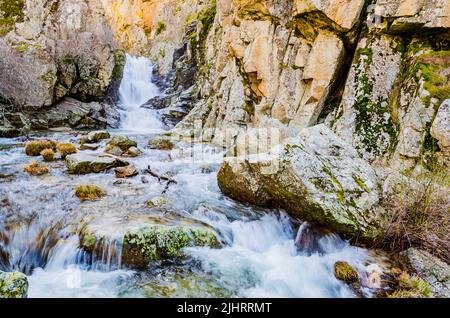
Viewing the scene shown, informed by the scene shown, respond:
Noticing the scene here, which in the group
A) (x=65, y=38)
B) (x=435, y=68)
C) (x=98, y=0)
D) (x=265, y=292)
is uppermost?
(x=98, y=0)

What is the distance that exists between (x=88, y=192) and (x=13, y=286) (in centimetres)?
386

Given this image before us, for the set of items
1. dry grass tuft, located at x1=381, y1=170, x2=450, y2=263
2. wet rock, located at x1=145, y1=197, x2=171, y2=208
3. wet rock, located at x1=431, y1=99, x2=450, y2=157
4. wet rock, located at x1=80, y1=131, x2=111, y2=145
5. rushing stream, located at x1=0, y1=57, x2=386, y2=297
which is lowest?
rushing stream, located at x1=0, y1=57, x2=386, y2=297

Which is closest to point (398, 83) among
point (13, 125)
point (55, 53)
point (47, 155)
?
point (47, 155)

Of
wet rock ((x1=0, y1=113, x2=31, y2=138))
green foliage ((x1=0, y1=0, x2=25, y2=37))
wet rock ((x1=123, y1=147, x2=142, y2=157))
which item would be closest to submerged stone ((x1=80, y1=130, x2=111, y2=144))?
wet rock ((x1=123, y1=147, x2=142, y2=157))

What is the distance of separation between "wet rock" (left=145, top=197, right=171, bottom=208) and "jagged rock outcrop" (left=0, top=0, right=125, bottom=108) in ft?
54.0

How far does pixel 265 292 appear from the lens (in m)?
4.52

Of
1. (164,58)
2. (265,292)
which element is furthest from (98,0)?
(265,292)

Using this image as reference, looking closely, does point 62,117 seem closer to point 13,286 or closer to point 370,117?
point 370,117

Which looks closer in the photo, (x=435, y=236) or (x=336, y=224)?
(x=435, y=236)

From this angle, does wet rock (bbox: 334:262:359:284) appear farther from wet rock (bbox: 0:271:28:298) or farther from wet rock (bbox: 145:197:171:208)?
wet rock (bbox: 0:271:28:298)

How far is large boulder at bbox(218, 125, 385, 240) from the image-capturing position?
5578 millimetres

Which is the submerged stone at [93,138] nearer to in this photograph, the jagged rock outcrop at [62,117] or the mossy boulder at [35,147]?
the mossy boulder at [35,147]

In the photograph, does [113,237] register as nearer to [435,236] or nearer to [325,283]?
[325,283]

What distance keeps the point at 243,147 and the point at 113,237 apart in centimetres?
580
